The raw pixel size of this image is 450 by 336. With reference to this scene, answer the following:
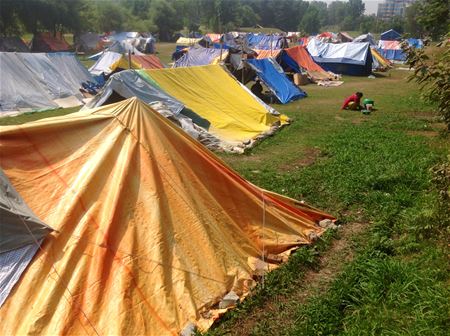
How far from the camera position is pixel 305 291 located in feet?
15.4

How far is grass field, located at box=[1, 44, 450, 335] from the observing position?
4.11 metres

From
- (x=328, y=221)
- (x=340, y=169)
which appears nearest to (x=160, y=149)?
(x=328, y=221)

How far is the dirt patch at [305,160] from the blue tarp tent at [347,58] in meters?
21.3

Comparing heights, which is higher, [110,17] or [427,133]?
[110,17]

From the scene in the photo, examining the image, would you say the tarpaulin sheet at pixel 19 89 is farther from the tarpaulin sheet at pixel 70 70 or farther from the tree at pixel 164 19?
the tree at pixel 164 19

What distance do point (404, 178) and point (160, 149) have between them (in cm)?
506

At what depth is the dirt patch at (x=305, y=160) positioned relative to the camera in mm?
9328

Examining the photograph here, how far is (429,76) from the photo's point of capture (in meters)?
4.50

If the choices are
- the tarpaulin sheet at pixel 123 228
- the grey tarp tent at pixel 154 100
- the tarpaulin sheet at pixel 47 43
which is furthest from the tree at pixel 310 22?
the tarpaulin sheet at pixel 123 228

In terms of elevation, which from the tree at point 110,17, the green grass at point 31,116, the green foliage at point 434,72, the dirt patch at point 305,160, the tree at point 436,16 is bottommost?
the dirt patch at point 305,160

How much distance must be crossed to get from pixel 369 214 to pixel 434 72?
2.80m

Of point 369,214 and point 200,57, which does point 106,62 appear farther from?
point 369,214

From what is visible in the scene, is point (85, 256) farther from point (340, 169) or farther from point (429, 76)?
point (340, 169)

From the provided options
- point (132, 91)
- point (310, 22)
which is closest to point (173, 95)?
point (132, 91)
